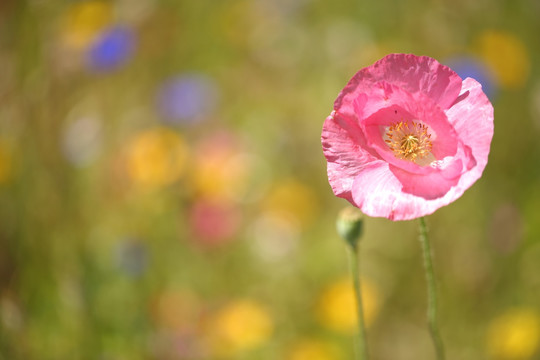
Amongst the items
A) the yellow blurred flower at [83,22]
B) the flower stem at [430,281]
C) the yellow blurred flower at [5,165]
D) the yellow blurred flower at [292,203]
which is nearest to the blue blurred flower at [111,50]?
the yellow blurred flower at [83,22]

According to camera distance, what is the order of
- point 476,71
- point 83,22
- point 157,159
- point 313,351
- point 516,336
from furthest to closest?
1. point 83,22
2. point 157,159
3. point 476,71
4. point 313,351
5. point 516,336

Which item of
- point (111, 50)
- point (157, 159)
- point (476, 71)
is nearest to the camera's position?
point (476, 71)

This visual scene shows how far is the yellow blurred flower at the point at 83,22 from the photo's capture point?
2.73 m

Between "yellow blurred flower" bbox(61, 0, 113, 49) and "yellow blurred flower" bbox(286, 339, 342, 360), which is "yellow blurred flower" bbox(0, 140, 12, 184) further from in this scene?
"yellow blurred flower" bbox(286, 339, 342, 360)

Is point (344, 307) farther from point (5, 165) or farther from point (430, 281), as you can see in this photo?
point (5, 165)

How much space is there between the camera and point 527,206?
201 centimetres

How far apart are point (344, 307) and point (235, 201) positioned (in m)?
0.70

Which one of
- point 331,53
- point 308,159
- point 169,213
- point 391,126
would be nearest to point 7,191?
point 169,213

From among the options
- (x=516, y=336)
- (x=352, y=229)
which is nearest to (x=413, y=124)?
(x=352, y=229)

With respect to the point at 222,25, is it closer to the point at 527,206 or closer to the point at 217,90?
the point at 217,90

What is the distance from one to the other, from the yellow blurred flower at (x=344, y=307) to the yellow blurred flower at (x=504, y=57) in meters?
0.90

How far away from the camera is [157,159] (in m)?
2.24

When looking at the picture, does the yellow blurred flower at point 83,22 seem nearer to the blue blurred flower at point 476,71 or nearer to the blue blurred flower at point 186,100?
the blue blurred flower at point 186,100

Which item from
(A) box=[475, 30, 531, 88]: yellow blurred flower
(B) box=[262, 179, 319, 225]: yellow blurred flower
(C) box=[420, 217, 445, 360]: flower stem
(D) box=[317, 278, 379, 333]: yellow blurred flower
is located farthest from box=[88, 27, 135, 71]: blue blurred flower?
(C) box=[420, 217, 445, 360]: flower stem
